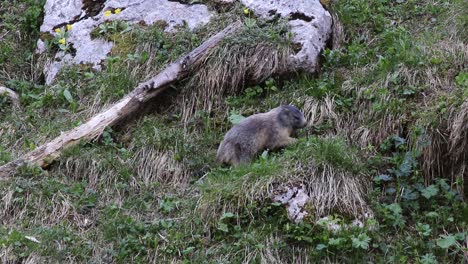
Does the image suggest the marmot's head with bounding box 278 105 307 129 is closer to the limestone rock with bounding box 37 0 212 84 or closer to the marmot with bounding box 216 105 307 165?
the marmot with bounding box 216 105 307 165

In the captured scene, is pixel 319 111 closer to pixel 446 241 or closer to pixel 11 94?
pixel 446 241

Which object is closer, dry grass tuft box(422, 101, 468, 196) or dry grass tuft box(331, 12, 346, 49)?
dry grass tuft box(422, 101, 468, 196)

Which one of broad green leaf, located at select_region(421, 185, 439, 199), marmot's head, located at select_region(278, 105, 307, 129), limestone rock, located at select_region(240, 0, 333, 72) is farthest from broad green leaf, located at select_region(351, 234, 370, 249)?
limestone rock, located at select_region(240, 0, 333, 72)

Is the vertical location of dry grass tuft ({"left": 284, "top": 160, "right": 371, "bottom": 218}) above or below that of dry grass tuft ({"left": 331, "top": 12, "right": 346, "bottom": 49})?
below

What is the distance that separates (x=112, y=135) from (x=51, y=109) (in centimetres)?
110

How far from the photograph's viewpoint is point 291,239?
20.9ft

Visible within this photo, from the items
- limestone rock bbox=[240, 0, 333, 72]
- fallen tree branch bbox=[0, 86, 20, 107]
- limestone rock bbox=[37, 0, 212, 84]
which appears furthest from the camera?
limestone rock bbox=[37, 0, 212, 84]

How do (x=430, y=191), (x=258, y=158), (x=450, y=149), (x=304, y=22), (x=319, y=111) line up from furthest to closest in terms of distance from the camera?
(x=304, y=22) < (x=319, y=111) < (x=258, y=158) < (x=450, y=149) < (x=430, y=191)

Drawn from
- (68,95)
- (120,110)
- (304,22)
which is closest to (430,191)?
(304,22)

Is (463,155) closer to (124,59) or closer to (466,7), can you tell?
(466,7)

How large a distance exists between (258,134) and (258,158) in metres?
0.25

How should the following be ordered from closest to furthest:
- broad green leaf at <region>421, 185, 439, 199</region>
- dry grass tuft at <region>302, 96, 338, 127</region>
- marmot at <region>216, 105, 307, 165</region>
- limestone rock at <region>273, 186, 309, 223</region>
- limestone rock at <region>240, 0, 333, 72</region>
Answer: limestone rock at <region>273, 186, 309, 223</region>, broad green leaf at <region>421, 185, 439, 199</region>, marmot at <region>216, 105, 307, 165</region>, dry grass tuft at <region>302, 96, 338, 127</region>, limestone rock at <region>240, 0, 333, 72</region>

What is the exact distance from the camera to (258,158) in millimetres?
7434

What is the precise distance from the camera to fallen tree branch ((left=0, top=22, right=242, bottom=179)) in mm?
7500
